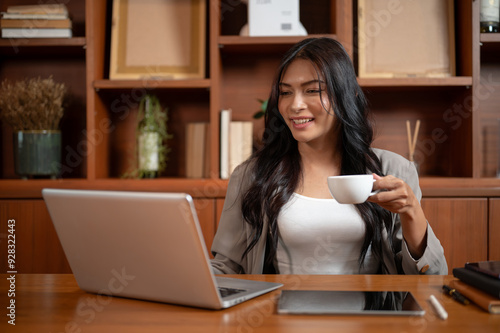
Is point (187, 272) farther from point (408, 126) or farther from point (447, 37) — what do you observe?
point (447, 37)

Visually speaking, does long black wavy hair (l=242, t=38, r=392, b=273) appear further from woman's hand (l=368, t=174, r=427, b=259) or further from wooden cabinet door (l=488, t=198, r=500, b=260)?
wooden cabinet door (l=488, t=198, r=500, b=260)

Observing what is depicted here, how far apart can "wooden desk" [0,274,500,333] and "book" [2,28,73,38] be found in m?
1.70

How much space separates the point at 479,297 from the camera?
2.85ft

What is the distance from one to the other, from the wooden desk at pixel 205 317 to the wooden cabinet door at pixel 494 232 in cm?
135

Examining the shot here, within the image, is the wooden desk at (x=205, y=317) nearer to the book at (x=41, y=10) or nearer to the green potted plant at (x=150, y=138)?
the green potted plant at (x=150, y=138)

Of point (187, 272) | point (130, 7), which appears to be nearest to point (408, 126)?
point (130, 7)

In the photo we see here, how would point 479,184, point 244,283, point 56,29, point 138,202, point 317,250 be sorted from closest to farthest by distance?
1. point 138,202
2. point 244,283
3. point 317,250
4. point 479,184
5. point 56,29

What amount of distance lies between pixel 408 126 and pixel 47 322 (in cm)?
201

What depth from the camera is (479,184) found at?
225 centimetres

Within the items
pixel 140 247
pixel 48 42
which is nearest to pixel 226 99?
pixel 48 42

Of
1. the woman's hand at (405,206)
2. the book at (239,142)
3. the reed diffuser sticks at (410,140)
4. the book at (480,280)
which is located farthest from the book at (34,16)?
the book at (480,280)

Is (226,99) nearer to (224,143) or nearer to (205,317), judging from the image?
(224,143)

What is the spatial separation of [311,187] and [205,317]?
2.88ft

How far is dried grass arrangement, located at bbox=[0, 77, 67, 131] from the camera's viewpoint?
2375mm
